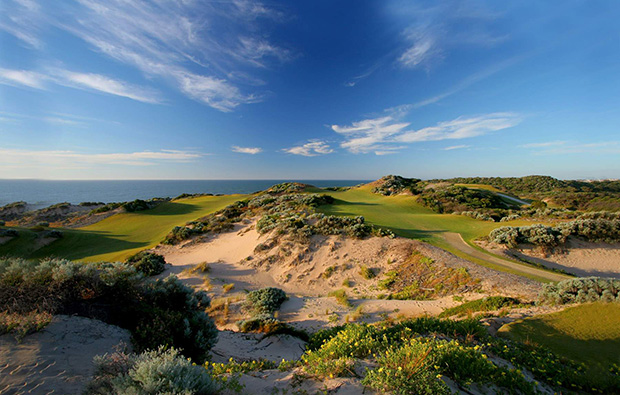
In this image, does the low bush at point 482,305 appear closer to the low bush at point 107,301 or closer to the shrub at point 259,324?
the shrub at point 259,324

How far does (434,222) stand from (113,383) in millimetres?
17539

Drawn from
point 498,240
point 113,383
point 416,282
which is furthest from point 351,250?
point 113,383

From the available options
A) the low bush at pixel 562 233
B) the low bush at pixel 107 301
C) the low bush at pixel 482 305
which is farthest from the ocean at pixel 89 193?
the low bush at pixel 562 233

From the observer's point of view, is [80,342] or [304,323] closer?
[80,342]

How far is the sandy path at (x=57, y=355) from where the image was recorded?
8.50 ft

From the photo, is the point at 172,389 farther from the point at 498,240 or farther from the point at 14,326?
the point at 498,240

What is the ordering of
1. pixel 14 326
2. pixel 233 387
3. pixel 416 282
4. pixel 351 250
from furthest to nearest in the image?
pixel 351 250 < pixel 416 282 < pixel 14 326 < pixel 233 387

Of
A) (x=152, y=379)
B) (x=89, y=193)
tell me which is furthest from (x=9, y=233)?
(x=89, y=193)

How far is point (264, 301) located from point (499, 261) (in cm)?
1019

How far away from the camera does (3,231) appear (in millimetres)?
15961

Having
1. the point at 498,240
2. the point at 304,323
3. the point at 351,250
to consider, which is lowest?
the point at 304,323

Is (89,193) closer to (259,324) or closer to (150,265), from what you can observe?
(150,265)

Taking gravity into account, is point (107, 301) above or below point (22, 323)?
below

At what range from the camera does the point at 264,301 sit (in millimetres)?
8430
